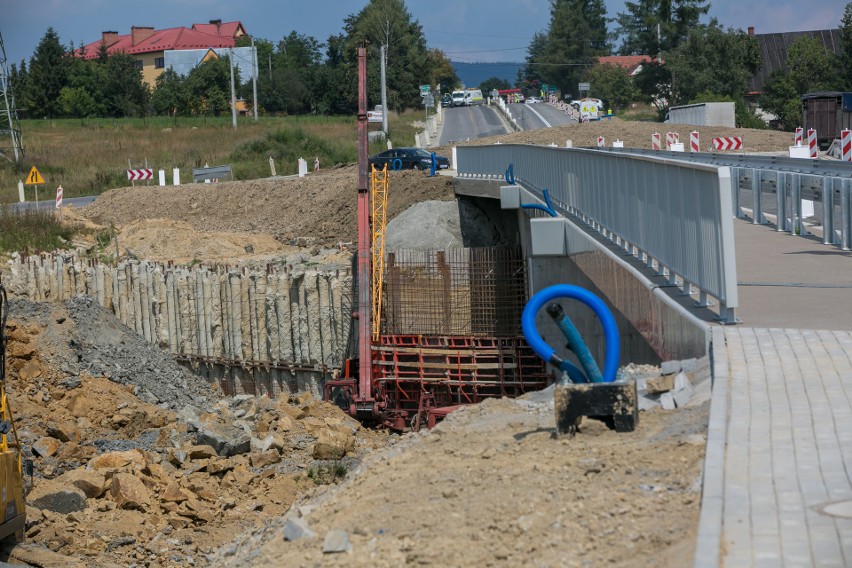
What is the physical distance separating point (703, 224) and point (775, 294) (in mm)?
2104

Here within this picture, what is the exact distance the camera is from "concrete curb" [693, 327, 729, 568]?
4980mm

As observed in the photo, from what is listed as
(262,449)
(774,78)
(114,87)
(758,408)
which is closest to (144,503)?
(262,449)


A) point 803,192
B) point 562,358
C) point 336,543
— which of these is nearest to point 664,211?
point 562,358

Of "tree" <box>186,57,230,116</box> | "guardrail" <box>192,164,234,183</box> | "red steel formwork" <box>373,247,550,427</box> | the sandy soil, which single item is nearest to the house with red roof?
"tree" <box>186,57,230,116</box>

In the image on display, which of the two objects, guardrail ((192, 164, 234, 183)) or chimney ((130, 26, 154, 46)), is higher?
chimney ((130, 26, 154, 46))

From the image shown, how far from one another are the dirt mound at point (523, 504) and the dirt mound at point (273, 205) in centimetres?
2908

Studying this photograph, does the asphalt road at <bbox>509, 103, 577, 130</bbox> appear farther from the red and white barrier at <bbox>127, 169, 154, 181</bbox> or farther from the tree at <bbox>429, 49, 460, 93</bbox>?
the tree at <bbox>429, 49, 460, 93</bbox>

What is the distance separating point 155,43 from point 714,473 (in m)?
149

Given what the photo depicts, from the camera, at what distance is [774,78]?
288 feet

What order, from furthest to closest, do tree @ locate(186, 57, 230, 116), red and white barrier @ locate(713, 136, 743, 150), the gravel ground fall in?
tree @ locate(186, 57, 230, 116), red and white barrier @ locate(713, 136, 743, 150), the gravel ground

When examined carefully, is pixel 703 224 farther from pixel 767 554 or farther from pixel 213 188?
pixel 213 188

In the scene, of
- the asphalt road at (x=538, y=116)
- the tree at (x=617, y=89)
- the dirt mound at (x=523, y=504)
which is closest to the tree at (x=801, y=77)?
the asphalt road at (x=538, y=116)

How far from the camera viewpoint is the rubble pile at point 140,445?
45.4 ft

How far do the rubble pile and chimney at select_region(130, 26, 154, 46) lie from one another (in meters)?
132
